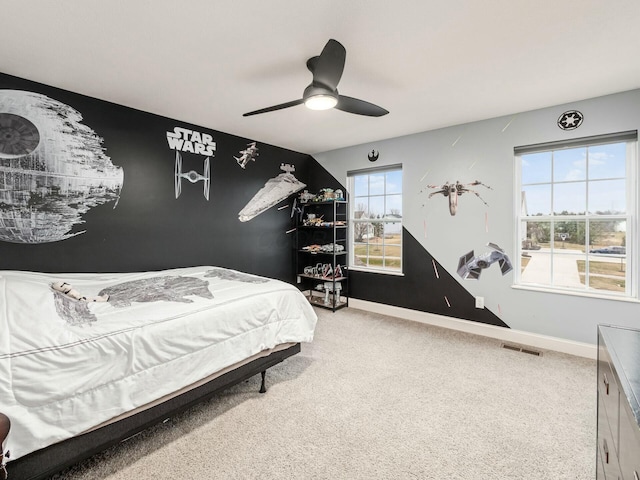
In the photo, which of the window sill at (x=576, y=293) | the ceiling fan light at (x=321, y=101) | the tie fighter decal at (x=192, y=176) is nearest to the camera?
the ceiling fan light at (x=321, y=101)

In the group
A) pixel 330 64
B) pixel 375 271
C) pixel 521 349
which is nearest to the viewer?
pixel 330 64

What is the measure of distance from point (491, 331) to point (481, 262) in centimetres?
80

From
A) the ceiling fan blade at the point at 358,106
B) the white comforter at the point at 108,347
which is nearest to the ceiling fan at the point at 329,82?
the ceiling fan blade at the point at 358,106

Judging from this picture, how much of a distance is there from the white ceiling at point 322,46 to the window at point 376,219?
53.4 inches

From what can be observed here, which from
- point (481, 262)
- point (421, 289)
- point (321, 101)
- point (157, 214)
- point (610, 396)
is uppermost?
point (321, 101)

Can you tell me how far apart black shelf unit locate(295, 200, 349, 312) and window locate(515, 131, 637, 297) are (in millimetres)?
2311

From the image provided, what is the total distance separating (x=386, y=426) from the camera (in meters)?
1.99

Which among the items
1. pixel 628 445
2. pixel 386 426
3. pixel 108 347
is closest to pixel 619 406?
pixel 628 445

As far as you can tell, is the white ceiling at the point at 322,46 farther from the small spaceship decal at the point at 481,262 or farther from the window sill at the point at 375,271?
the window sill at the point at 375,271

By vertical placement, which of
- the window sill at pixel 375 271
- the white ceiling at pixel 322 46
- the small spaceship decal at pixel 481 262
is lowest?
the window sill at pixel 375 271

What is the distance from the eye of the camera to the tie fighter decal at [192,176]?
362cm

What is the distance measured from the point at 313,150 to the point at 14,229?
374 cm

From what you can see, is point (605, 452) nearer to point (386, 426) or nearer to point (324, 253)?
point (386, 426)

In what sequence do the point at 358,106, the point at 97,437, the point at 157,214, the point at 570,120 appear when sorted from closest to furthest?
the point at 97,437, the point at 358,106, the point at 570,120, the point at 157,214
